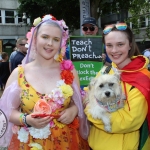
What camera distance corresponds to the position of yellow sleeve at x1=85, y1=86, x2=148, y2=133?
6.72 ft

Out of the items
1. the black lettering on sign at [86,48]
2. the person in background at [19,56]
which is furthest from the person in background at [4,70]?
the black lettering on sign at [86,48]

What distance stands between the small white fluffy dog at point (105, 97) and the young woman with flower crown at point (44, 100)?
19 centimetres

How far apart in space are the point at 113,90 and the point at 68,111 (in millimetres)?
449

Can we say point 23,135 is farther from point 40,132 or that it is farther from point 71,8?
point 71,8

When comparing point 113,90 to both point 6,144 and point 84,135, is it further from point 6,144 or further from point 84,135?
point 6,144

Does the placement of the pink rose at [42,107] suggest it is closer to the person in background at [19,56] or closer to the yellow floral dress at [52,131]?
the yellow floral dress at [52,131]

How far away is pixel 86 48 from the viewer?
14.6ft

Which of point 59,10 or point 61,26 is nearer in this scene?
point 61,26

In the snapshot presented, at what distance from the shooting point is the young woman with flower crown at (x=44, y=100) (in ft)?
7.36

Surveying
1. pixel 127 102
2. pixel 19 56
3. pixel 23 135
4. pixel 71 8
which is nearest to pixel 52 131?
pixel 23 135

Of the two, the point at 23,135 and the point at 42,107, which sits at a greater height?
the point at 42,107

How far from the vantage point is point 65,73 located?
2.41 meters

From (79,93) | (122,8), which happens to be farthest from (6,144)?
(122,8)

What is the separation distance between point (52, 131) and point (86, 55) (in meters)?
2.35
